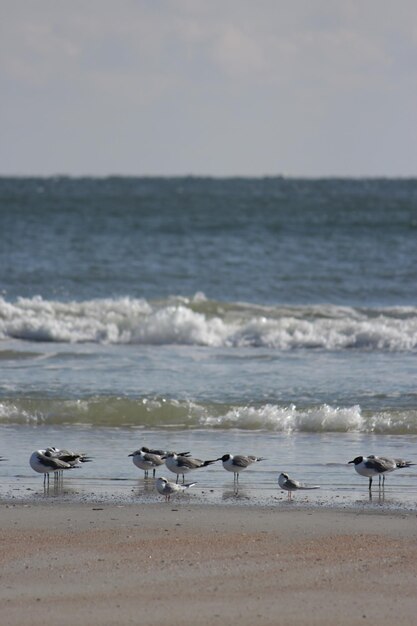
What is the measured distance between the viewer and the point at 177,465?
1070 cm

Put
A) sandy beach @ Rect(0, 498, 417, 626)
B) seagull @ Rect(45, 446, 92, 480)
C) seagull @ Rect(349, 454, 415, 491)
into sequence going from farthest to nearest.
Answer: seagull @ Rect(45, 446, 92, 480) < seagull @ Rect(349, 454, 415, 491) < sandy beach @ Rect(0, 498, 417, 626)

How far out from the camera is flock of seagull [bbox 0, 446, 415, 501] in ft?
33.1

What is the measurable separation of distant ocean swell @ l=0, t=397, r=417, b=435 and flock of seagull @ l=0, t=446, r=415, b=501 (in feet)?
6.81

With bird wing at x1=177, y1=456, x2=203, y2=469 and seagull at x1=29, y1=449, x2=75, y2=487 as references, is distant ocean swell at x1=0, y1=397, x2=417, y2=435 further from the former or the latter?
seagull at x1=29, y1=449, x2=75, y2=487

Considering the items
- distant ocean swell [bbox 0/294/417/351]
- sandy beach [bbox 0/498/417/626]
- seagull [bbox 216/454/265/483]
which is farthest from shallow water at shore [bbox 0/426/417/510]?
distant ocean swell [bbox 0/294/417/351]

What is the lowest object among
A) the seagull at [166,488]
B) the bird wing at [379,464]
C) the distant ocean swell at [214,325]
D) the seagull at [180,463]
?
the seagull at [166,488]

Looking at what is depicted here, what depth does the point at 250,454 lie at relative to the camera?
11.8m

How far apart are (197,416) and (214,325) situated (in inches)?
303

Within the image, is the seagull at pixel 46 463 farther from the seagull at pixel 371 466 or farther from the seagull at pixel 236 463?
the seagull at pixel 371 466

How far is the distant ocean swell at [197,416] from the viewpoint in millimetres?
13234

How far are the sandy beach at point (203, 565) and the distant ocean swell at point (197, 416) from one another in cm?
361

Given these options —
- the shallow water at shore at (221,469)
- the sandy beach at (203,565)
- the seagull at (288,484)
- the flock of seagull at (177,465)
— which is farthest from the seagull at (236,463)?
the sandy beach at (203,565)

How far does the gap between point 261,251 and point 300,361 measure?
1376cm

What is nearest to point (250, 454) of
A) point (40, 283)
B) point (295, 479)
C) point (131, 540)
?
point (295, 479)
